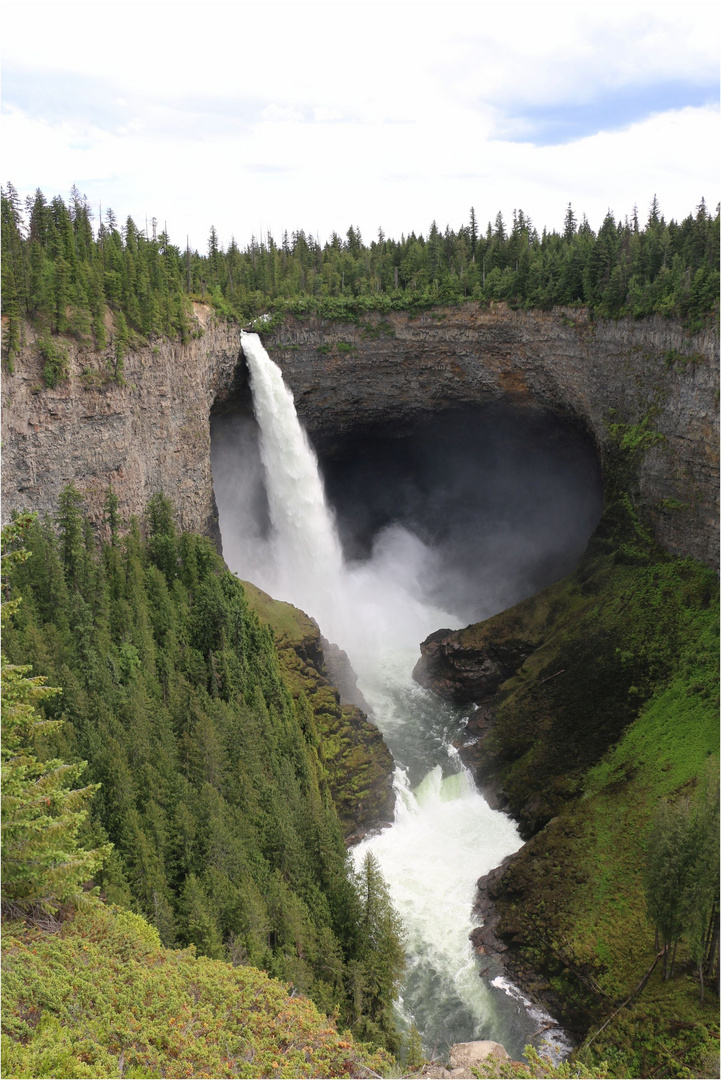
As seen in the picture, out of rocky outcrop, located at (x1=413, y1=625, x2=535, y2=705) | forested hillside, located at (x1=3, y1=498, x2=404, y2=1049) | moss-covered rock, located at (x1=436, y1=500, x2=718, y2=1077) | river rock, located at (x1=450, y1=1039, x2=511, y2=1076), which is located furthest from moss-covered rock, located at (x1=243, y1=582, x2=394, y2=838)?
river rock, located at (x1=450, y1=1039, x2=511, y2=1076)

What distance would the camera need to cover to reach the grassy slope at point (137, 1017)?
13.7 meters

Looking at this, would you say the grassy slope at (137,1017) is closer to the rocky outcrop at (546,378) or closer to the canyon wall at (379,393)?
the canyon wall at (379,393)

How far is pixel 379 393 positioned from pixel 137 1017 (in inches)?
1986

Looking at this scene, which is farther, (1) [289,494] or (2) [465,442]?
(2) [465,442]

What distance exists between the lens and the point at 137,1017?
606 inches

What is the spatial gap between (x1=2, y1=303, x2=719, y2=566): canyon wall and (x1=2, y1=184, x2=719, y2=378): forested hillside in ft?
4.38

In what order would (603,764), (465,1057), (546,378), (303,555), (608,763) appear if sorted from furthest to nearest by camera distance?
(303,555) < (546,378) < (603,764) < (608,763) < (465,1057)

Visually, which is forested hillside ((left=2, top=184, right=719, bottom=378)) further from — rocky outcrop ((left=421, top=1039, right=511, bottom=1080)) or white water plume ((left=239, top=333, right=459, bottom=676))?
rocky outcrop ((left=421, top=1039, right=511, bottom=1080))

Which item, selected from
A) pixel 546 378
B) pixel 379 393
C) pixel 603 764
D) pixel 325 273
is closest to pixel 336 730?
pixel 603 764

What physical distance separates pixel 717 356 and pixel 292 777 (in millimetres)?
29976

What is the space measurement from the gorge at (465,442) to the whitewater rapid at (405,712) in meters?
1.21

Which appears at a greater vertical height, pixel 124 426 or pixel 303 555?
pixel 124 426

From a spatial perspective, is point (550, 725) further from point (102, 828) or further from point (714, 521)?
point (102, 828)

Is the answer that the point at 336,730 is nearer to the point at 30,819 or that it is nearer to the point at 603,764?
the point at 603,764
